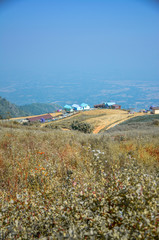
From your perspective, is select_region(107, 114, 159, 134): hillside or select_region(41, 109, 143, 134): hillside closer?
select_region(107, 114, 159, 134): hillside

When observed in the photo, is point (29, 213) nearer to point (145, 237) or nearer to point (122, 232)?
point (122, 232)

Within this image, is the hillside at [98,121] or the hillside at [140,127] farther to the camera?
the hillside at [98,121]

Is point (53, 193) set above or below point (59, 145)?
below

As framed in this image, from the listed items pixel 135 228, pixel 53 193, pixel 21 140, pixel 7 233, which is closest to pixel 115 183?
pixel 135 228

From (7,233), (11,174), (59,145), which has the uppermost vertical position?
(59,145)

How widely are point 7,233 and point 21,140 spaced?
5.49m

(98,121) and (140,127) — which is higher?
(98,121)

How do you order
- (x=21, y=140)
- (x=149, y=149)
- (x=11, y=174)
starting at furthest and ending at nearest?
1. (x=21, y=140)
2. (x=149, y=149)
3. (x=11, y=174)

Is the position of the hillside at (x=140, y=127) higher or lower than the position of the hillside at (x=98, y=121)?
lower

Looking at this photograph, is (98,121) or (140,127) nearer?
(140,127)

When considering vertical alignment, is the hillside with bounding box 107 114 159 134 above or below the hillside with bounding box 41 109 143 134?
below

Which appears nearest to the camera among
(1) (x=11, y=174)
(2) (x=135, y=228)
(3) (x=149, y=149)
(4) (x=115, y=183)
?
(2) (x=135, y=228)

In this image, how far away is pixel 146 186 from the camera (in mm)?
2432

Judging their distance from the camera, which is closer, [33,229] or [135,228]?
[135,228]
